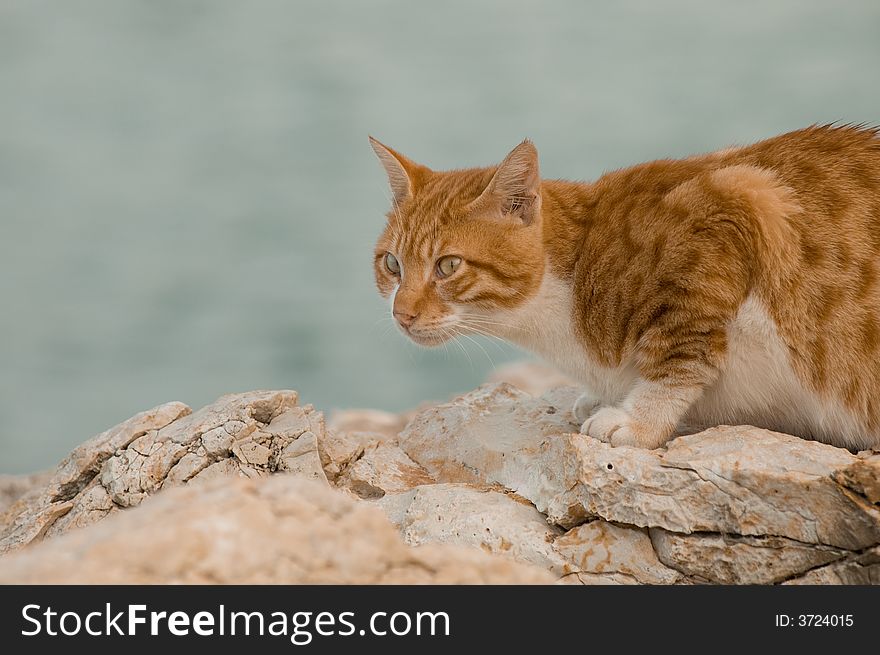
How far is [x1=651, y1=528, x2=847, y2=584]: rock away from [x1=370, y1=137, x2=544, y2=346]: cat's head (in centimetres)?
140

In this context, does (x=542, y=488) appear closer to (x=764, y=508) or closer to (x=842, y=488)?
(x=764, y=508)

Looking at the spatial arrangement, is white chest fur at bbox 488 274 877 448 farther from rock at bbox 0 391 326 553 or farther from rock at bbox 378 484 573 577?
rock at bbox 0 391 326 553

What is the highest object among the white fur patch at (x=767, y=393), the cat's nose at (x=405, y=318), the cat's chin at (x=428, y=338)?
the cat's nose at (x=405, y=318)

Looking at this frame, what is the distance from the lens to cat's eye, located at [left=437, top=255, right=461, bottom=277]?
13.7 feet

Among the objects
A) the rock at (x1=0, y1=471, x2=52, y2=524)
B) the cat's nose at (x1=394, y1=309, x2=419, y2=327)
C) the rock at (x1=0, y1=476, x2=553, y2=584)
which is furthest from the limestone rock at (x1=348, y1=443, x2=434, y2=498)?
the rock at (x1=0, y1=471, x2=52, y2=524)

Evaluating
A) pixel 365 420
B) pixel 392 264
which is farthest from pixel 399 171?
pixel 365 420

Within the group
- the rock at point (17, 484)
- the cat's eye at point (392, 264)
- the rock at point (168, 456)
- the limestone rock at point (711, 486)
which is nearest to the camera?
the limestone rock at point (711, 486)

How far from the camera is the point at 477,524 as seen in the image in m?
3.65

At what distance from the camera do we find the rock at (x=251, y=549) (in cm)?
211

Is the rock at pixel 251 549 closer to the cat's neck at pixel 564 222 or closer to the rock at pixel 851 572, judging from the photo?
the rock at pixel 851 572

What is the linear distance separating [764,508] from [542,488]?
Answer: 94 cm

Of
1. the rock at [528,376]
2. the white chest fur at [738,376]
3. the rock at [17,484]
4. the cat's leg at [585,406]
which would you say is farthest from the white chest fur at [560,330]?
the rock at [528,376]

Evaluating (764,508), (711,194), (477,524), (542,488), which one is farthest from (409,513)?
(711,194)

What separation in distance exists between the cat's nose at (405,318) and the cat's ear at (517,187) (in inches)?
25.3
